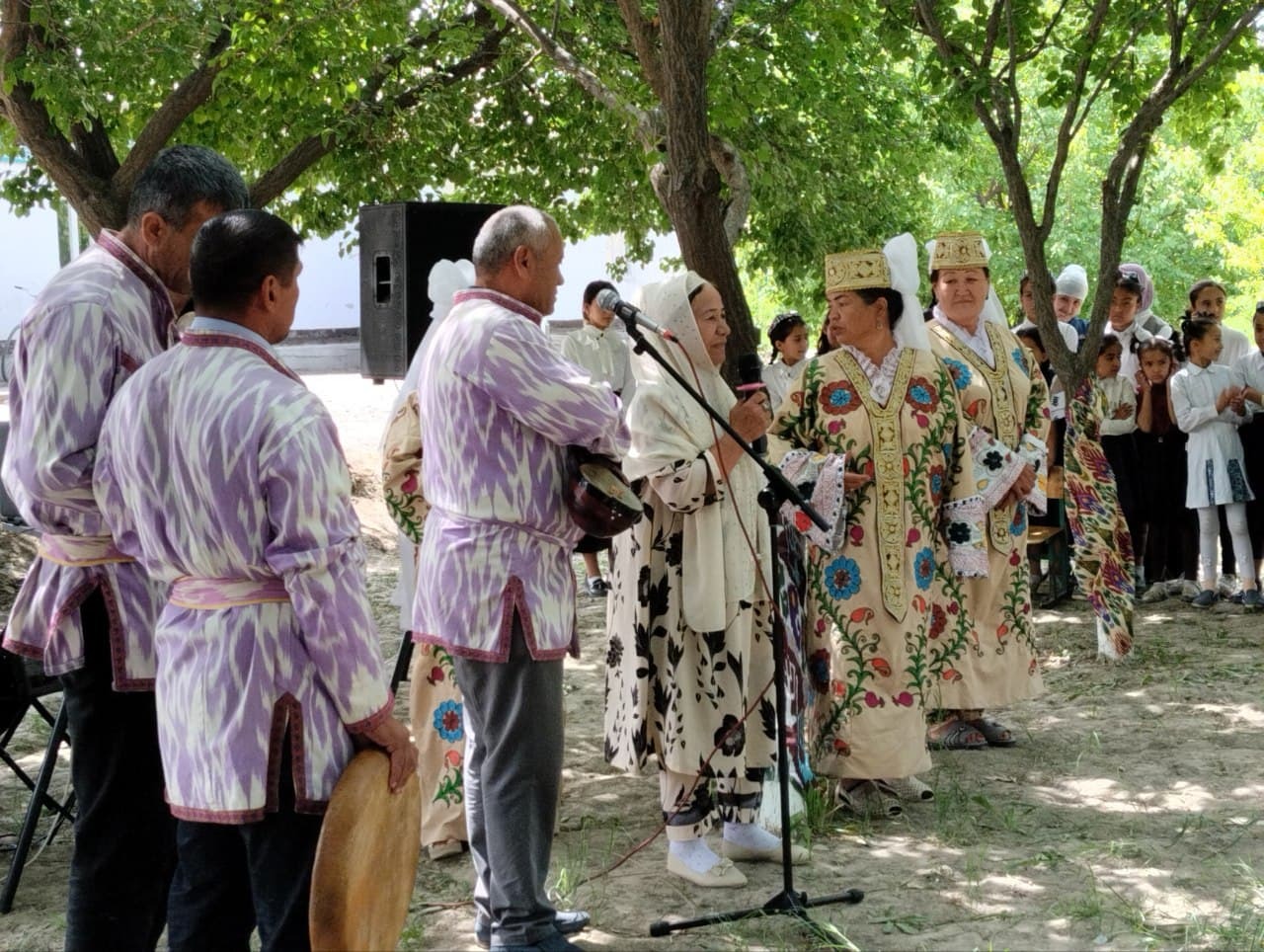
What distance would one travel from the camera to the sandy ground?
436 cm

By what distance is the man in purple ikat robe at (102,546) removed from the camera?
3.24 metres

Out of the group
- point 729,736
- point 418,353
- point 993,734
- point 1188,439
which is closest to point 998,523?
point 993,734

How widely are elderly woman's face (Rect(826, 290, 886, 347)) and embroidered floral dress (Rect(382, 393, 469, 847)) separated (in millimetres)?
1539

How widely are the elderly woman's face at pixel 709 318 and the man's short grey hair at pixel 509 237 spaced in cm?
83

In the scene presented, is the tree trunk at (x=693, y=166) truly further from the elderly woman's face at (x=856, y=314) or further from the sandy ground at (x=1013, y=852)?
the sandy ground at (x=1013, y=852)

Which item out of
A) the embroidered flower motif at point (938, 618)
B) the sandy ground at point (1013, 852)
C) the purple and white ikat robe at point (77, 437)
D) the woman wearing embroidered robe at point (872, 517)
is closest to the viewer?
the purple and white ikat robe at point (77, 437)

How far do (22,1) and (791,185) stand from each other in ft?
22.8

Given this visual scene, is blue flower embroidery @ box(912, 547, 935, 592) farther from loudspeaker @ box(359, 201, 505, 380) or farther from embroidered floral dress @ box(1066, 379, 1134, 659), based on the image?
loudspeaker @ box(359, 201, 505, 380)

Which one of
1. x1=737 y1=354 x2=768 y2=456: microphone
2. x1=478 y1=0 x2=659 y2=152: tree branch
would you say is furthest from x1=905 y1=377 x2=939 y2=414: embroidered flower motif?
x1=478 y1=0 x2=659 y2=152: tree branch

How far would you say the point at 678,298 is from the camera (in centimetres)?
466

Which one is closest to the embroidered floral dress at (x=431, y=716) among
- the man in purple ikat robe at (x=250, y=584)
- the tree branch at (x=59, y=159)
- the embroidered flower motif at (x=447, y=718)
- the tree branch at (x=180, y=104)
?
the embroidered flower motif at (x=447, y=718)

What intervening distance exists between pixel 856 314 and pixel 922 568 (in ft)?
3.10

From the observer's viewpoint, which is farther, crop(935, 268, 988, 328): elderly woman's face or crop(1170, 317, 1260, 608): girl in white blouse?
crop(1170, 317, 1260, 608): girl in white blouse

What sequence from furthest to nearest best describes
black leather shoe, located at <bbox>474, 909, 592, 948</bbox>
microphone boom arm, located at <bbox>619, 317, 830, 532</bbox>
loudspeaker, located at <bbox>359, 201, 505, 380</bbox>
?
loudspeaker, located at <bbox>359, 201, 505, 380</bbox> < black leather shoe, located at <bbox>474, 909, 592, 948</bbox> < microphone boom arm, located at <bbox>619, 317, 830, 532</bbox>
